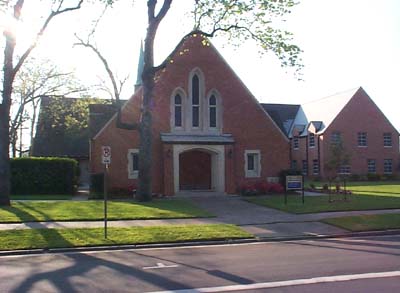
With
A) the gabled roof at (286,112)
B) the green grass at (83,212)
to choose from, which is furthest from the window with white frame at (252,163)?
the gabled roof at (286,112)

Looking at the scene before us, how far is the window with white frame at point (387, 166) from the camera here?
5322cm

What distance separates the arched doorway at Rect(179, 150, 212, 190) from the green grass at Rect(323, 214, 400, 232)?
14.9 m

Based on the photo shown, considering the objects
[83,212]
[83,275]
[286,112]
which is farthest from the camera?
[286,112]

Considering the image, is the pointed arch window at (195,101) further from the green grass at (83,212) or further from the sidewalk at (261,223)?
the sidewalk at (261,223)

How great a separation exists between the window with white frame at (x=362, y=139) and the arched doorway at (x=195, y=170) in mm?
25431

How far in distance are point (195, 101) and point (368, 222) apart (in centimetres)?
1636

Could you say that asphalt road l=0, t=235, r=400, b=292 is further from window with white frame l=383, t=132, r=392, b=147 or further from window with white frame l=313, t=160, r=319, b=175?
window with white frame l=383, t=132, r=392, b=147

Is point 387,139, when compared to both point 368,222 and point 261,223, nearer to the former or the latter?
point 368,222

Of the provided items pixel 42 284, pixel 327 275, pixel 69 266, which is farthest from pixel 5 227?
pixel 327 275

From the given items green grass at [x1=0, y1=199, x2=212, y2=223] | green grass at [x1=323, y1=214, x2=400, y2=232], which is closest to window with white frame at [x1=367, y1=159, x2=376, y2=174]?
green grass at [x1=0, y1=199, x2=212, y2=223]

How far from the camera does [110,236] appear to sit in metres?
14.2

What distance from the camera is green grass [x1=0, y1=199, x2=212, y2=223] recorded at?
58.6ft

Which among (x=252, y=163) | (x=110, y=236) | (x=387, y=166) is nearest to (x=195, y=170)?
(x=252, y=163)

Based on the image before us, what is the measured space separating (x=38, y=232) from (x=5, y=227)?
5.72 feet
